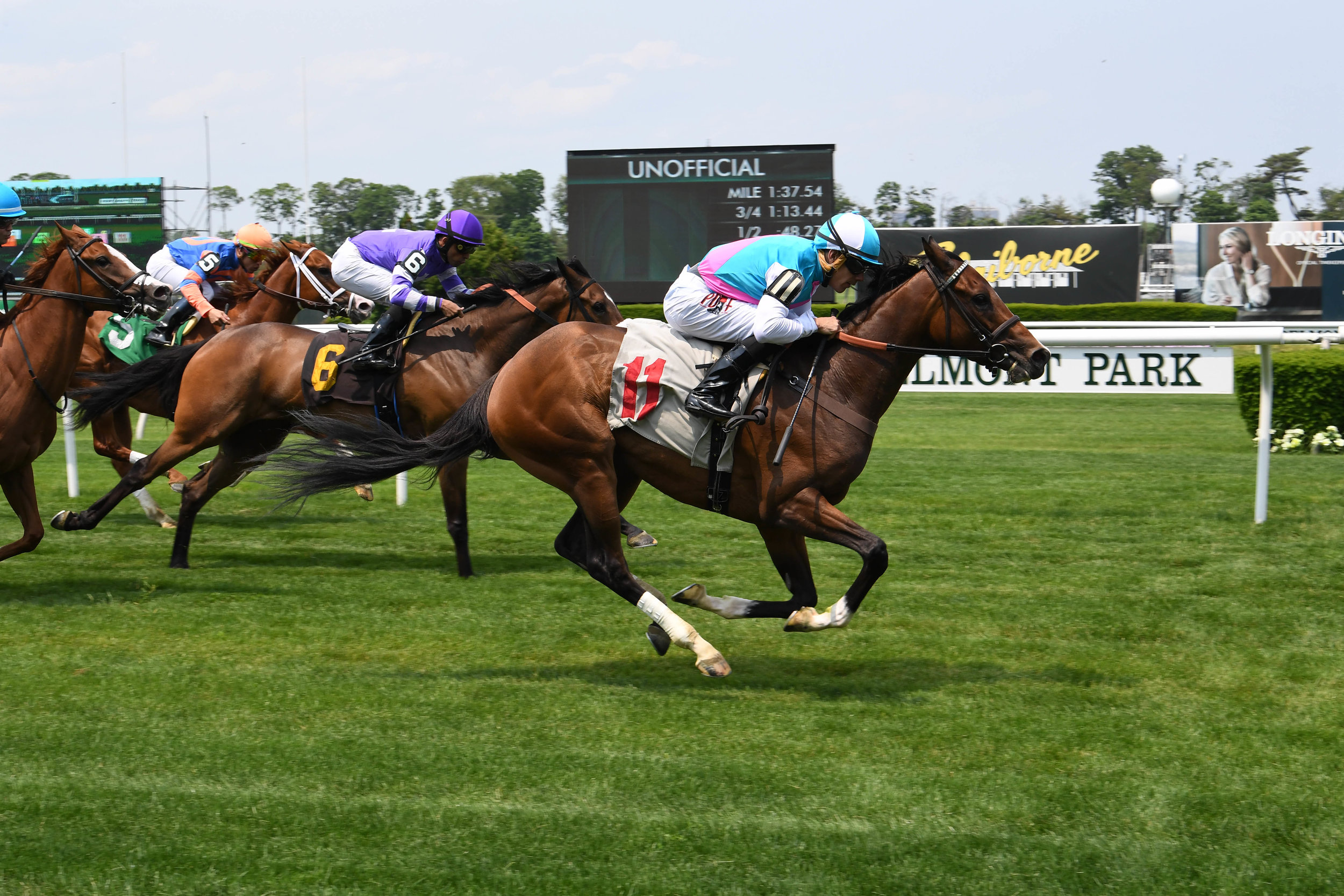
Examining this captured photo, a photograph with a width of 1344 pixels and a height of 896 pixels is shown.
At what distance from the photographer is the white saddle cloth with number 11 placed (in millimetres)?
4770

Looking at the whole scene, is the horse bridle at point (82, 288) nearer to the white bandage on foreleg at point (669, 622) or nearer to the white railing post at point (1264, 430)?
the white bandage on foreleg at point (669, 622)

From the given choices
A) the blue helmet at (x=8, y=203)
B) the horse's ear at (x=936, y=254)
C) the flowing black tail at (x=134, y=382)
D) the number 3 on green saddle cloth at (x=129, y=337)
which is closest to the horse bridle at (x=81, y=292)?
the blue helmet at (x=8, y=203)

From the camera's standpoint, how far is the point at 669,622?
188 inches

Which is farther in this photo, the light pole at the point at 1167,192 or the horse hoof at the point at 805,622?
the light pole at the point at 1167,192

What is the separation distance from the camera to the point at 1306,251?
32125mm

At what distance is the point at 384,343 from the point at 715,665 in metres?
2.98

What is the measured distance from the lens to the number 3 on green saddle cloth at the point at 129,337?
8.70 meters

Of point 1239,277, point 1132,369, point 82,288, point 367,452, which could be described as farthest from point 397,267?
point 1239,277

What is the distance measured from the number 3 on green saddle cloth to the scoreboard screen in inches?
416

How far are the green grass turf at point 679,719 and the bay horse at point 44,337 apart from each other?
24.2 inches

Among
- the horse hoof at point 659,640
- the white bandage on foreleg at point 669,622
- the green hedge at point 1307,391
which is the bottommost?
the horse hoof at point 659,640

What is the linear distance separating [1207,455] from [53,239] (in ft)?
30.1

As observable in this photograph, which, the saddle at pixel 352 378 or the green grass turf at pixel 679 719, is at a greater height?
the saddle at pixel 352 378

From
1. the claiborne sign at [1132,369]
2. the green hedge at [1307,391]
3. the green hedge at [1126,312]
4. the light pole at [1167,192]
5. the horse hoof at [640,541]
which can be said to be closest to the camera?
the horse hoof at [640,541]
